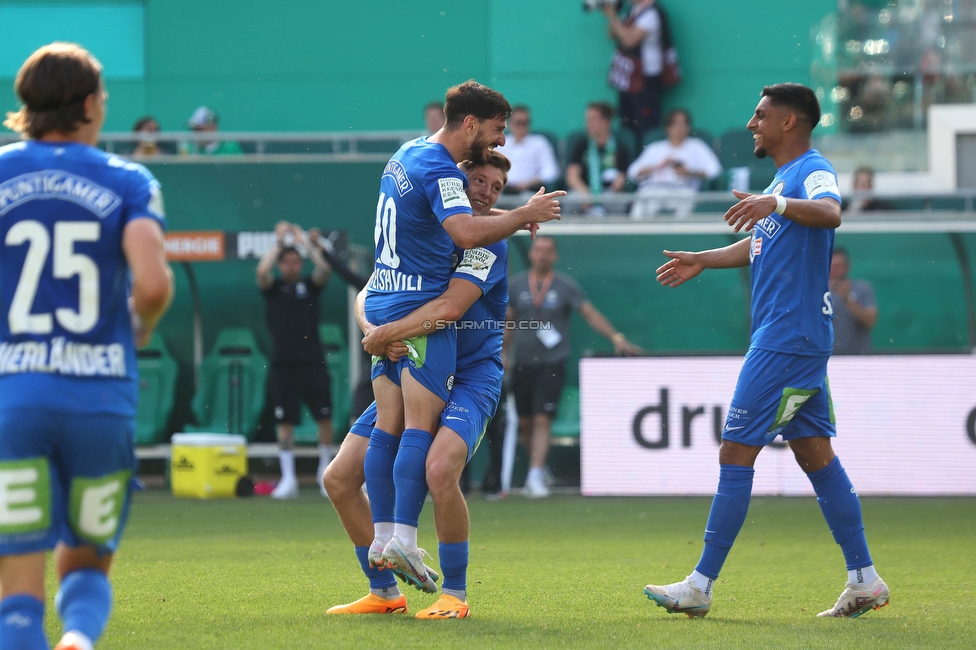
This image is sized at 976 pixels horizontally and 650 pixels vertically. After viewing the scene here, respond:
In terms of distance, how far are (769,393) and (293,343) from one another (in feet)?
25.7

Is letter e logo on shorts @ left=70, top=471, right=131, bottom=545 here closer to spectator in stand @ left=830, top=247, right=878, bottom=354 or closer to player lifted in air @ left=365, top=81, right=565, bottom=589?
player lifted in air @ left=365, top=81, right=565, bottom=589

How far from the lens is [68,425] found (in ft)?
10.0

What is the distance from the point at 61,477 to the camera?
3146 mm

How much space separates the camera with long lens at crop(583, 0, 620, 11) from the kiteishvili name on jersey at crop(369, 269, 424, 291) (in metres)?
10.7

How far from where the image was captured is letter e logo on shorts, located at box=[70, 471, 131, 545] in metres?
3.11

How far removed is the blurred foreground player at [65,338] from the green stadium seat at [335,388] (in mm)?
9798

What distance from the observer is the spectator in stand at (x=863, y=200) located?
1259 centimetres

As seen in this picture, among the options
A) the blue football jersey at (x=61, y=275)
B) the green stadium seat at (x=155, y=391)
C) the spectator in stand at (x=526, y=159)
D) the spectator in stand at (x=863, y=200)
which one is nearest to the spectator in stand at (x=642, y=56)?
the spectator in stand at (x=526, y=159)

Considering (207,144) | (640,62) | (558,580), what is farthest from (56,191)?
(640,62)

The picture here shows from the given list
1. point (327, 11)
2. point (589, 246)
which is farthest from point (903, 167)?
point (327, 11)

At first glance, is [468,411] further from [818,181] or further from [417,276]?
[818,181]

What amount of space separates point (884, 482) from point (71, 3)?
41.6 ft

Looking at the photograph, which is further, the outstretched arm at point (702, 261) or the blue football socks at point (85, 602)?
the outstretched arm at point (702, 261)

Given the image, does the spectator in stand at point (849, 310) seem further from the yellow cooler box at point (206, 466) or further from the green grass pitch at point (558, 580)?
the yellow cooler box at point (206, 466)
